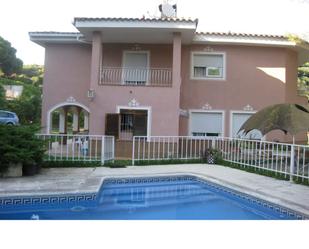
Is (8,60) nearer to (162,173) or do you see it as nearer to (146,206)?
(162,173)

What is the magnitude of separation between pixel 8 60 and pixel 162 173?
106ft

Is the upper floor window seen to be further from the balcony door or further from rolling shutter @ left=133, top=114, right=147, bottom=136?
rolling shutter @ left=133, top=114, right=147, bottom=136

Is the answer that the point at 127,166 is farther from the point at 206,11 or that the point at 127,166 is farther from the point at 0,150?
the point at 206,11

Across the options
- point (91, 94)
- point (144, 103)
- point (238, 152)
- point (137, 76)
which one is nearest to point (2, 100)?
point (91, 94)

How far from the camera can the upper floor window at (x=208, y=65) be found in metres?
16.3

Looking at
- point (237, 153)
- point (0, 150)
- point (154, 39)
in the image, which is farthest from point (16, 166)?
point (154, 39)

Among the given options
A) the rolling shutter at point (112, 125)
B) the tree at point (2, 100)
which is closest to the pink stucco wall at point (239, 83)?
the rolling shutter at point (112, 125)

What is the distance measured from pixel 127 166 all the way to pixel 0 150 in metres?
4.28

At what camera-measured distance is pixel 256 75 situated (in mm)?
16344

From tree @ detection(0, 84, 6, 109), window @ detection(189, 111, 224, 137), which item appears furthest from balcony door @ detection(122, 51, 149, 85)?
tree @ detection(0, 84, 6, 109)

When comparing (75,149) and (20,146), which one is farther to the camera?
(75,149)

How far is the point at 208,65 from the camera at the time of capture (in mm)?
16375

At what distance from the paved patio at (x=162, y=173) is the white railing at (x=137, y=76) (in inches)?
198

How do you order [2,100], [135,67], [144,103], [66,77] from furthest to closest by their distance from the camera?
[2,100], [66,77], [135,67], [144,103]
